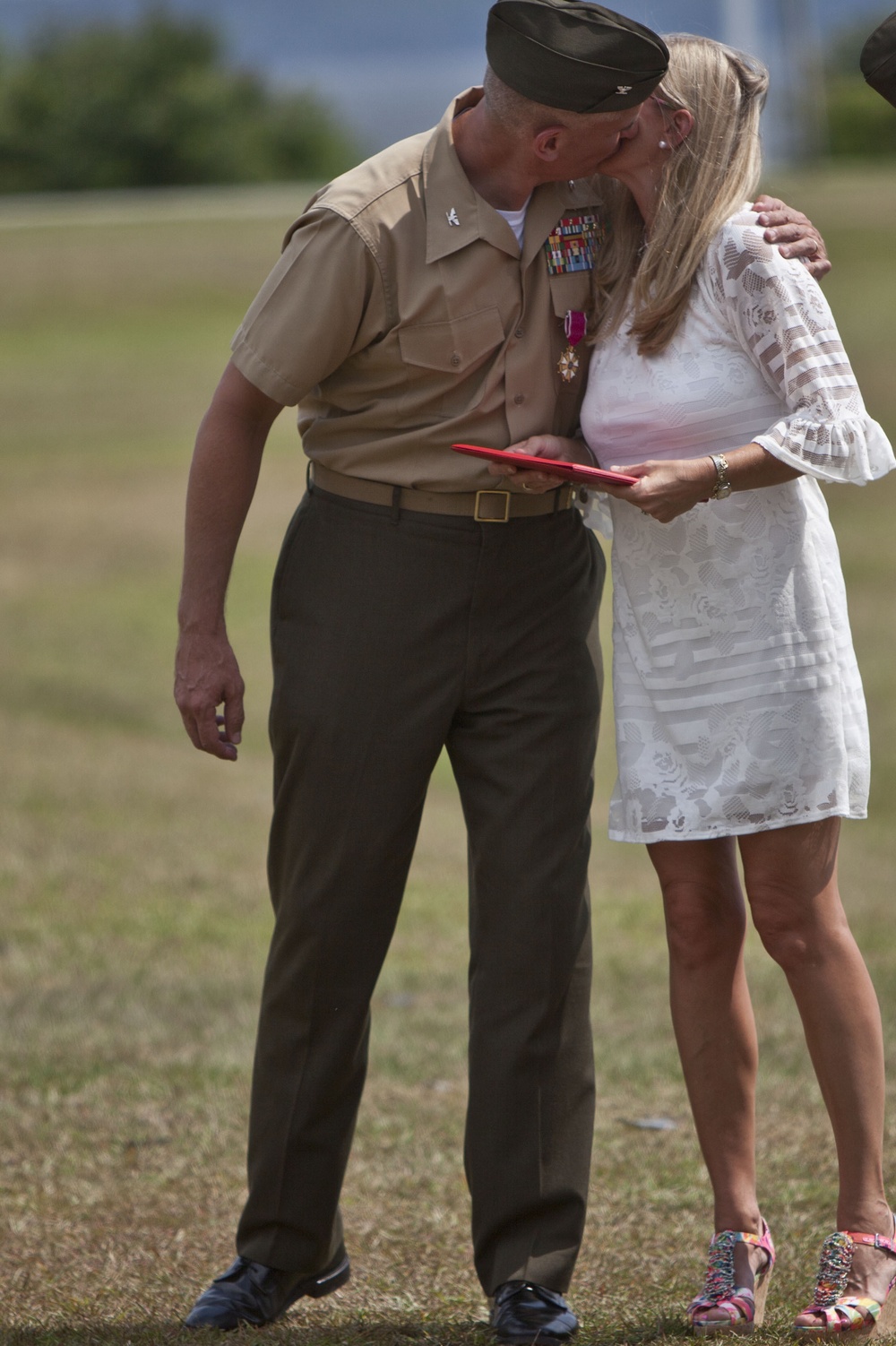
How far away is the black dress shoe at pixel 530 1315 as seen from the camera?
3.10 m

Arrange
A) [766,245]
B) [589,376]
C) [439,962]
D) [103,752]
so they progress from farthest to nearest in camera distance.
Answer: [103,752]
[439,962]
[589,376]
[766,245]

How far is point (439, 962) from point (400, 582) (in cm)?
322

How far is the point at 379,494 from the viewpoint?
10.4 feet

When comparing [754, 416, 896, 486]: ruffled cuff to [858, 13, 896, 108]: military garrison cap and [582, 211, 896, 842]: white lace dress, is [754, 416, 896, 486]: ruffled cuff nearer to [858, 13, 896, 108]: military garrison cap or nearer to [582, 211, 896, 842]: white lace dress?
[582, 211, 896, 842]: white lace dress

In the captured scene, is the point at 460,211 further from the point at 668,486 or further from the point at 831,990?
the point at 831,990

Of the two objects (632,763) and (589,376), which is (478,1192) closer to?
(632,763)

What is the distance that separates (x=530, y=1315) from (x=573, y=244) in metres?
1.96

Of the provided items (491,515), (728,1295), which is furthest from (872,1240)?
(491,515)

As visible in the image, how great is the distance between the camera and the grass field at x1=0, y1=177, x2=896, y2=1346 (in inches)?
138

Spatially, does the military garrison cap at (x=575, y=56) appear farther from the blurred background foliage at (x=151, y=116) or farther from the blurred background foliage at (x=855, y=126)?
the blurred background foliage at (x=855, y=126)

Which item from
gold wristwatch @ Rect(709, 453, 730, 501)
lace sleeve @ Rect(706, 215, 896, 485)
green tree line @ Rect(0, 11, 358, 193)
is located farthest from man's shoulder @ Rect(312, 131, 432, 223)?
green tree line @ Rect(0, 11, 358, 193)

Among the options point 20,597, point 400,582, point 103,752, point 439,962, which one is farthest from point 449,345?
point 20,597

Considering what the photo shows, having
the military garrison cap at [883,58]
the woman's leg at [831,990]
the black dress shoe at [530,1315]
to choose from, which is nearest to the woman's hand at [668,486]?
the woman's leg at [831,990]

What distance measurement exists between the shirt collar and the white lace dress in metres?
0.25
